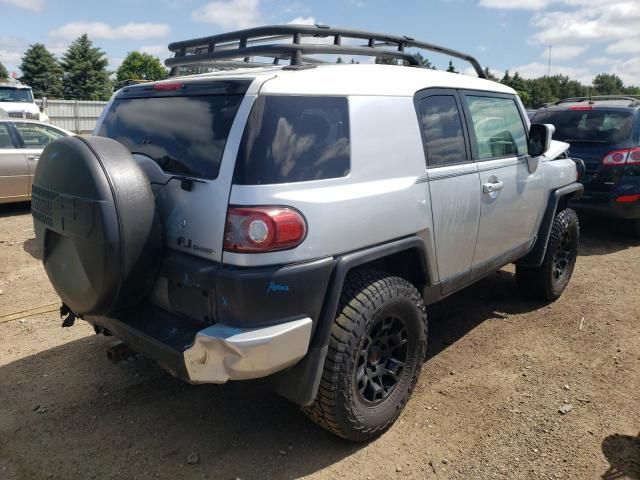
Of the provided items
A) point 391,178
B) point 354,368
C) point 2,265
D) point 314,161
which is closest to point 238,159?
point 314,161

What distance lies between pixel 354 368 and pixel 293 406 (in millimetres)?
769

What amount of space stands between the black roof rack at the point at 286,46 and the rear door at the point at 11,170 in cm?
522

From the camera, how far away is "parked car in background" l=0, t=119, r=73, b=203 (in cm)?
762

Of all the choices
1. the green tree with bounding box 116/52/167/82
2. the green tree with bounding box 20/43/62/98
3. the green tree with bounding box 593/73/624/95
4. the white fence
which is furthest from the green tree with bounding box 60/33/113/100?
the green tree with bounding box 593/73/624/95

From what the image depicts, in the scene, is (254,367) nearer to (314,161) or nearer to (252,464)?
(252,464)

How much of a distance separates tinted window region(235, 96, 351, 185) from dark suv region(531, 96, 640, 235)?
525cm

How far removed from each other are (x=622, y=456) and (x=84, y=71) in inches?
2119

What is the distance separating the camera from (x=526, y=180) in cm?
392

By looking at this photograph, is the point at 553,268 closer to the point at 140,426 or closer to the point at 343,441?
the point at 343,441

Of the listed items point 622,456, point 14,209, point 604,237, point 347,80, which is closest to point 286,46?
point 347,80

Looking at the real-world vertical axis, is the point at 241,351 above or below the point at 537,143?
below

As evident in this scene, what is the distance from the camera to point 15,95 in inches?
737

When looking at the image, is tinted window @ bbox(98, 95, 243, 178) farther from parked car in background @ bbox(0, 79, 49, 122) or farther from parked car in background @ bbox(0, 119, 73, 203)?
parked car in background @ bbox(0, 79, 49, 122)

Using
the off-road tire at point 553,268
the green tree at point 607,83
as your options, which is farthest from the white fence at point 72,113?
the green tree at point 607,83
